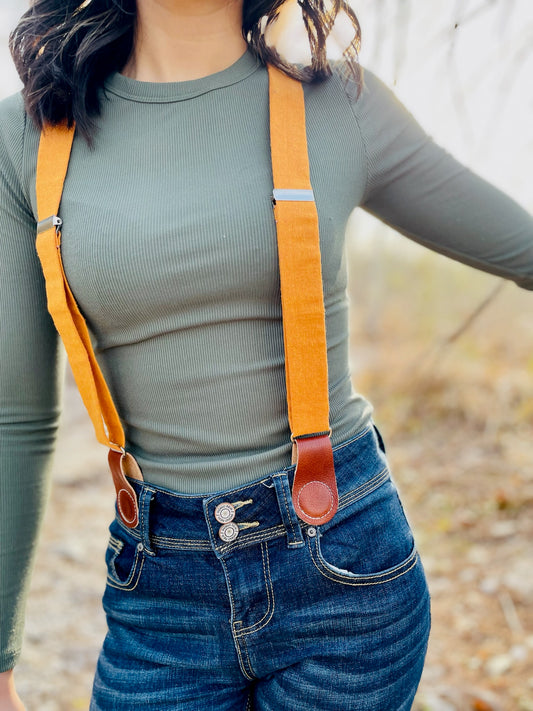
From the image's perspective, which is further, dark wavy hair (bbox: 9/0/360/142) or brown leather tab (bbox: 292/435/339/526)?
dark wavy hair (bbox: 9/0/360/142)

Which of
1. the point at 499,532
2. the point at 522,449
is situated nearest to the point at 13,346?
the point at 499,532

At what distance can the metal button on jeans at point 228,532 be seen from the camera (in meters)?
1.01

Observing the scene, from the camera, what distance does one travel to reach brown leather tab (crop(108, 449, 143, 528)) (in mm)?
1070

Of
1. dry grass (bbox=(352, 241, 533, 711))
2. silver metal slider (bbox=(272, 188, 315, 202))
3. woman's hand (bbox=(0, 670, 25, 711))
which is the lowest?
dry grass (bbox=(352, 241, 533, 711))

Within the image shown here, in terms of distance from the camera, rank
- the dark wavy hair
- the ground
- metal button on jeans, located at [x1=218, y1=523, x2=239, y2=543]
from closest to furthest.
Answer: metal button on jeans, located at [x1=218, y1=523, x2=239, y2=543], the dark wavy hair, the ground

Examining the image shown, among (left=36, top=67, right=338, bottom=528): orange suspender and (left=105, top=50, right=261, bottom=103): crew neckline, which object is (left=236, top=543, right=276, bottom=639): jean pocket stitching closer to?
(left=36, top=67, right=338, bottom=528): orange suspender

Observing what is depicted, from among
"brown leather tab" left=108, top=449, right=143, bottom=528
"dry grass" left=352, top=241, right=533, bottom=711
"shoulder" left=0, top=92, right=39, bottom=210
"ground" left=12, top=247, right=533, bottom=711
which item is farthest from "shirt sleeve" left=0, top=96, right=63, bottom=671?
"dry grass" left=352, top=241, right=533, bottom=711

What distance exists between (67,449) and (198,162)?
11.8ft

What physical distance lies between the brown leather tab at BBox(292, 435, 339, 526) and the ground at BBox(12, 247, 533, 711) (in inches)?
44.6

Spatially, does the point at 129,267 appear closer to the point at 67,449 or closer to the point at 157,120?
the point at 157,120

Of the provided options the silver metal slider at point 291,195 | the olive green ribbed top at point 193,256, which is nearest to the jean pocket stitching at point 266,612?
the olive green ribbed top at point 193,256

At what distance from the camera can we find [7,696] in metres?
1.14

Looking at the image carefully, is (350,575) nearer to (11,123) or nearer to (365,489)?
(365,489)

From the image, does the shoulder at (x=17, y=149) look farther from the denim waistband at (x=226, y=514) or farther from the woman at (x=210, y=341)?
the denim waistband at (x=226, y=514)
